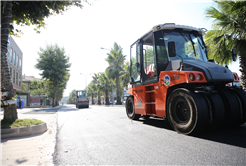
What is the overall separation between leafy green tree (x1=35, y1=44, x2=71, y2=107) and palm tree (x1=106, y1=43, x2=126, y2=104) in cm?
876

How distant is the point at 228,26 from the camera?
9430 mm

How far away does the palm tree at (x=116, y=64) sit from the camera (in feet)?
106

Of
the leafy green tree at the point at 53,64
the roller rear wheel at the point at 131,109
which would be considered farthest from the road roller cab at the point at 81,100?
the roller rear wheel at the point at 131,109

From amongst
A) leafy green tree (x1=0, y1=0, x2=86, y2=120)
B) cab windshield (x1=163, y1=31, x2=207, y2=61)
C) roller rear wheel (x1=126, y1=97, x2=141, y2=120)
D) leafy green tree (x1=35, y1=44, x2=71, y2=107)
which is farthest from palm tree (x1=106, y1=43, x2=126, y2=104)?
cab windshield (x1=163, y1=31, x2=207, y2=61)

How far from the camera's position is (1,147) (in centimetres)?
374

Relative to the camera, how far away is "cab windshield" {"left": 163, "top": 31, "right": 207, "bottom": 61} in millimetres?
5102

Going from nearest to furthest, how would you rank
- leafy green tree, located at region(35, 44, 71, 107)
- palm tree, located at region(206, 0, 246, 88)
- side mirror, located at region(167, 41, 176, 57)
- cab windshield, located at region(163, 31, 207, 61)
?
side mirror, located at region(167, 41, 176, 57)
cab windshield, located at region(163, 31, 207, 61)
palm tree, located at region(206, 0, 246, 88)
leafy green tree, located at region(35, 44, 71, 107)

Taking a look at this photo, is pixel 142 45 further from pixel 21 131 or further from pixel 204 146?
pixel 21 131

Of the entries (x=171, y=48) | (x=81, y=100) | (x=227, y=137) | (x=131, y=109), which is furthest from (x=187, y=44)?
(x=81, y=100)

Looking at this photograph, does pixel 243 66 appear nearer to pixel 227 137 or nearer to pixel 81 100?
pixel 227 137

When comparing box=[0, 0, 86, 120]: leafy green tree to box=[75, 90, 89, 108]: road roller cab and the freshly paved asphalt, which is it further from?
box=[75, 90, 89, 108]: road roller cab

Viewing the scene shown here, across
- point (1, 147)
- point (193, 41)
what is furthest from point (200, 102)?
point (1, 147)

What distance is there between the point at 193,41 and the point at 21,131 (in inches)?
238

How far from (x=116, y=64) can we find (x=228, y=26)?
24.5 meters
